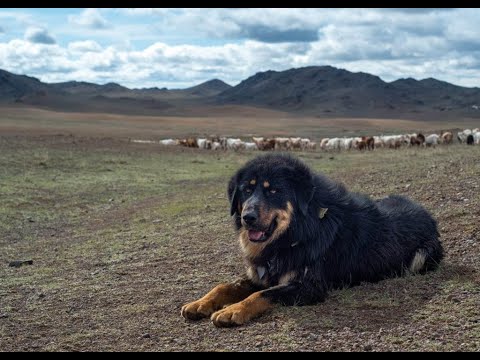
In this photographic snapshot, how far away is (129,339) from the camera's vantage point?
5.14 metres

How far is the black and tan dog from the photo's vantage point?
5430 mm

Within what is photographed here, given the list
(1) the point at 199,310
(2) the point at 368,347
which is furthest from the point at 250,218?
(2) the point at 368,347

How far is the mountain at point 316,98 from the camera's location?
12794 centimetres

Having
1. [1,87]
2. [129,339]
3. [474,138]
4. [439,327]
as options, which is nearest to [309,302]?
[439,327]

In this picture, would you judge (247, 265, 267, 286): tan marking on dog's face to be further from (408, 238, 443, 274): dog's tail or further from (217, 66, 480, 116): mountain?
(217, 66, 480, 116): mountain

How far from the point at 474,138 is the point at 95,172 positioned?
20.7 meters

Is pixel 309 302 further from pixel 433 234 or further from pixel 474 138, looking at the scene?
pixel 474 138

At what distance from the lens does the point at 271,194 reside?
5.55 metres

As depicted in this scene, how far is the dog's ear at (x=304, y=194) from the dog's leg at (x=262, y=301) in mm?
650

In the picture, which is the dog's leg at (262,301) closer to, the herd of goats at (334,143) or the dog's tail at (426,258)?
the dog's tail at (426,258)

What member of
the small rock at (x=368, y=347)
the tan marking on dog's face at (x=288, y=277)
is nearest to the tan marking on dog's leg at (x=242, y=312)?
the tan marking on dog's face at (x=288, y=277)

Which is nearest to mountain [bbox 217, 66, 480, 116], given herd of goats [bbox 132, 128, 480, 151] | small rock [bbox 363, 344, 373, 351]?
herd of goats [bbox 132, 128, 480, 151]

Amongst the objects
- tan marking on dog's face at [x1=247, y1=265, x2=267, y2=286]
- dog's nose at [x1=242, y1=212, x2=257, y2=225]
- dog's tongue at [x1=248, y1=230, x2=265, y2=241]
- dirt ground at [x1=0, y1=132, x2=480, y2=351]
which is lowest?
dirt ground at [x1=0, y1=132, x2=480, y2=351]

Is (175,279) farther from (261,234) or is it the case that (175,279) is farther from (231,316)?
(231,316)
